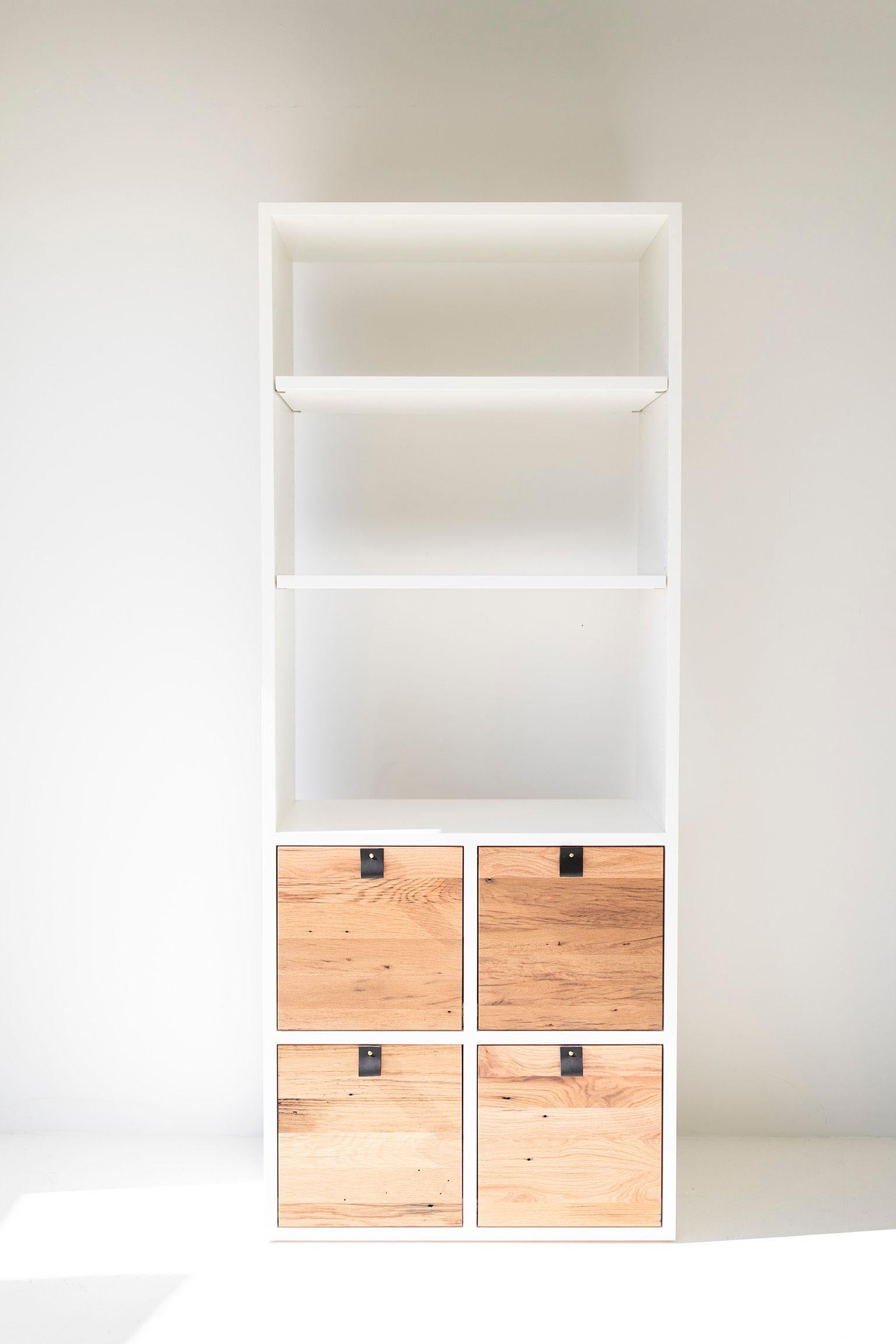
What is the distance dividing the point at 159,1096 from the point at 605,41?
274cm

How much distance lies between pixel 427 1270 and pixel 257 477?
1748 mm

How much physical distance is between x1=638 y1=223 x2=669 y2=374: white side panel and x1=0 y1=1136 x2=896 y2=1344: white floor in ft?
5.80

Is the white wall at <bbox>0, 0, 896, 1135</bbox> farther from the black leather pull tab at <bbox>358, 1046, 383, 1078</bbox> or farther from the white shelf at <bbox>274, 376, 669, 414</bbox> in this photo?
the black leather pull tab at <bbox>358, 1046, 383, 1078</bbox>

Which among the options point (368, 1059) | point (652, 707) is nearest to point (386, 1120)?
point (368, 1059)

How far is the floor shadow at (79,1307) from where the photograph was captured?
180cm

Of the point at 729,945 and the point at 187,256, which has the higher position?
the point at 187,256

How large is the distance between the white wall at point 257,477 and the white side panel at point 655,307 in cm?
15

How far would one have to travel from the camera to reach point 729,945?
249 centimetres

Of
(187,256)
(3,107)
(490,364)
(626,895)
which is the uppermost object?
(3,107)

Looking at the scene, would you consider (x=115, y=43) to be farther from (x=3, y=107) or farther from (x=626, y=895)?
(x=626, y=895)

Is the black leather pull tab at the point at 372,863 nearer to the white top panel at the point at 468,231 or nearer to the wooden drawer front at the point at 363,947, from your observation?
the wooden drawer front at the point at 363,947

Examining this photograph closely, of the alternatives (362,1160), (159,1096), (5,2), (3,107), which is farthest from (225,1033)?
(5,2)

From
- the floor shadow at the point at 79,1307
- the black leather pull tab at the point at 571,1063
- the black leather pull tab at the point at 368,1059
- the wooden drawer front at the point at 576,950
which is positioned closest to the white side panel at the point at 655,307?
the wooden drawer front at the point at 576,950

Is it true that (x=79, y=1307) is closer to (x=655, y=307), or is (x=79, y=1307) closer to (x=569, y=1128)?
(x=569, y=1128)
